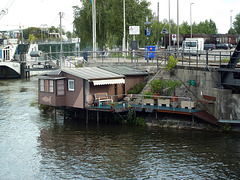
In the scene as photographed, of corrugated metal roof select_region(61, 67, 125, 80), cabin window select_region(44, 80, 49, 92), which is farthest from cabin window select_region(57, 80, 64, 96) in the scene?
cabin window select_region(44, 80, 49, 92)

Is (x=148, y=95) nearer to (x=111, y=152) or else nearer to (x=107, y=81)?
(x=107, y=81)

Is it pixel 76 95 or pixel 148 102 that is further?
pixel 76 95

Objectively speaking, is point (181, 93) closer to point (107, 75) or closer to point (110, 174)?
point (107, 75)

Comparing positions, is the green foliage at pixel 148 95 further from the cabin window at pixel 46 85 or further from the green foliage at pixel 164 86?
the cabin window at pixel 46 85

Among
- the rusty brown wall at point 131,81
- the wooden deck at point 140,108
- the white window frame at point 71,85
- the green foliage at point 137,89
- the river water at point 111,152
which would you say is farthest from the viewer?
the rusty brown wall at point 131,81

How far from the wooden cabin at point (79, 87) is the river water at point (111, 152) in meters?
2.04

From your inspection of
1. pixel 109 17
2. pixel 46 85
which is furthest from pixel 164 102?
pixel 109 17

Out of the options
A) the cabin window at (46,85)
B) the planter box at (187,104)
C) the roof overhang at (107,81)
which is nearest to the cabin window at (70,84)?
the cabin window at (46,85)

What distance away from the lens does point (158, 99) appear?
31.7 metres

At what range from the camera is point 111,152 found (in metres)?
25.3

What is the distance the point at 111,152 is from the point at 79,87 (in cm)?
910

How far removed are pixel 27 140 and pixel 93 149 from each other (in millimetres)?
5550

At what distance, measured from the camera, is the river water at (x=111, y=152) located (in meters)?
21.8

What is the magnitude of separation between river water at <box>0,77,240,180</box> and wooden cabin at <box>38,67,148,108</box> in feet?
6.69
